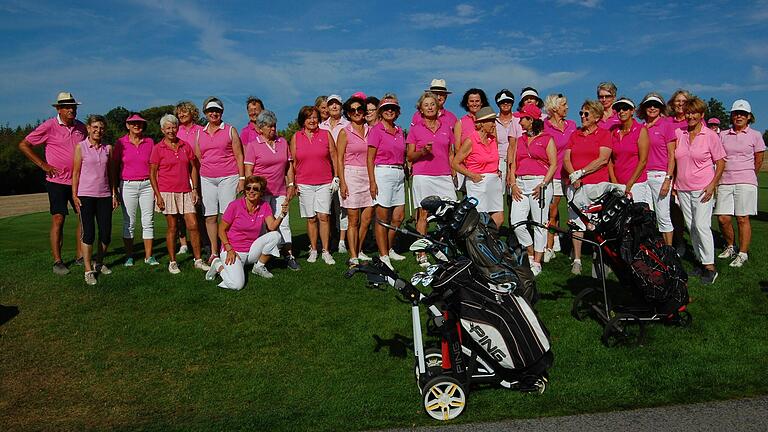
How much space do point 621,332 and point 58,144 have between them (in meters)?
7.20

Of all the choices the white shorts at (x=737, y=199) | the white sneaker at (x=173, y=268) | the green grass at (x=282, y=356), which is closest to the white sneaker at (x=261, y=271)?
the green grass at (x=282, y=356)

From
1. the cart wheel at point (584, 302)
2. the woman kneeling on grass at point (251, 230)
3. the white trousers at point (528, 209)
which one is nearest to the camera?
the cart wheel at point (584, 302)

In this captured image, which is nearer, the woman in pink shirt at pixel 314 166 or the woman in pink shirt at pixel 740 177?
the woman in pink shirt at pixel 740 177

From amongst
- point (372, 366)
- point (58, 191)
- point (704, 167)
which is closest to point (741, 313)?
point (704, 167)

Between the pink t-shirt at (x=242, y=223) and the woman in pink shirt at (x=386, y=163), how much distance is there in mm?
1483

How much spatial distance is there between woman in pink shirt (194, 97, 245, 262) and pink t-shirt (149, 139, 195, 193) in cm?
26

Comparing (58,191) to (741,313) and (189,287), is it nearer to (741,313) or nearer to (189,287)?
(189,287)

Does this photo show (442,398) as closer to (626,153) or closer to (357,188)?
(357,188)

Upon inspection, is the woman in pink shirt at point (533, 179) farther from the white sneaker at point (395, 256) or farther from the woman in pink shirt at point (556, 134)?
the white sneaker at point (395, 256)

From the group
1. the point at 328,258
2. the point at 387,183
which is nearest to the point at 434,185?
the point at 387,183

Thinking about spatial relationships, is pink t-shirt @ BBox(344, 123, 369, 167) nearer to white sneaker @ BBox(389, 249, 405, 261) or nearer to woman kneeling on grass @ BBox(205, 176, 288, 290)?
woman kneeling on grass @ BBox(205, 176, 288, 290)

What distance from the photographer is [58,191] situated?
27.8ft

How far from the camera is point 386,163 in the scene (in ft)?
27.6

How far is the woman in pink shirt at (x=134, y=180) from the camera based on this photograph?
28.8ft
